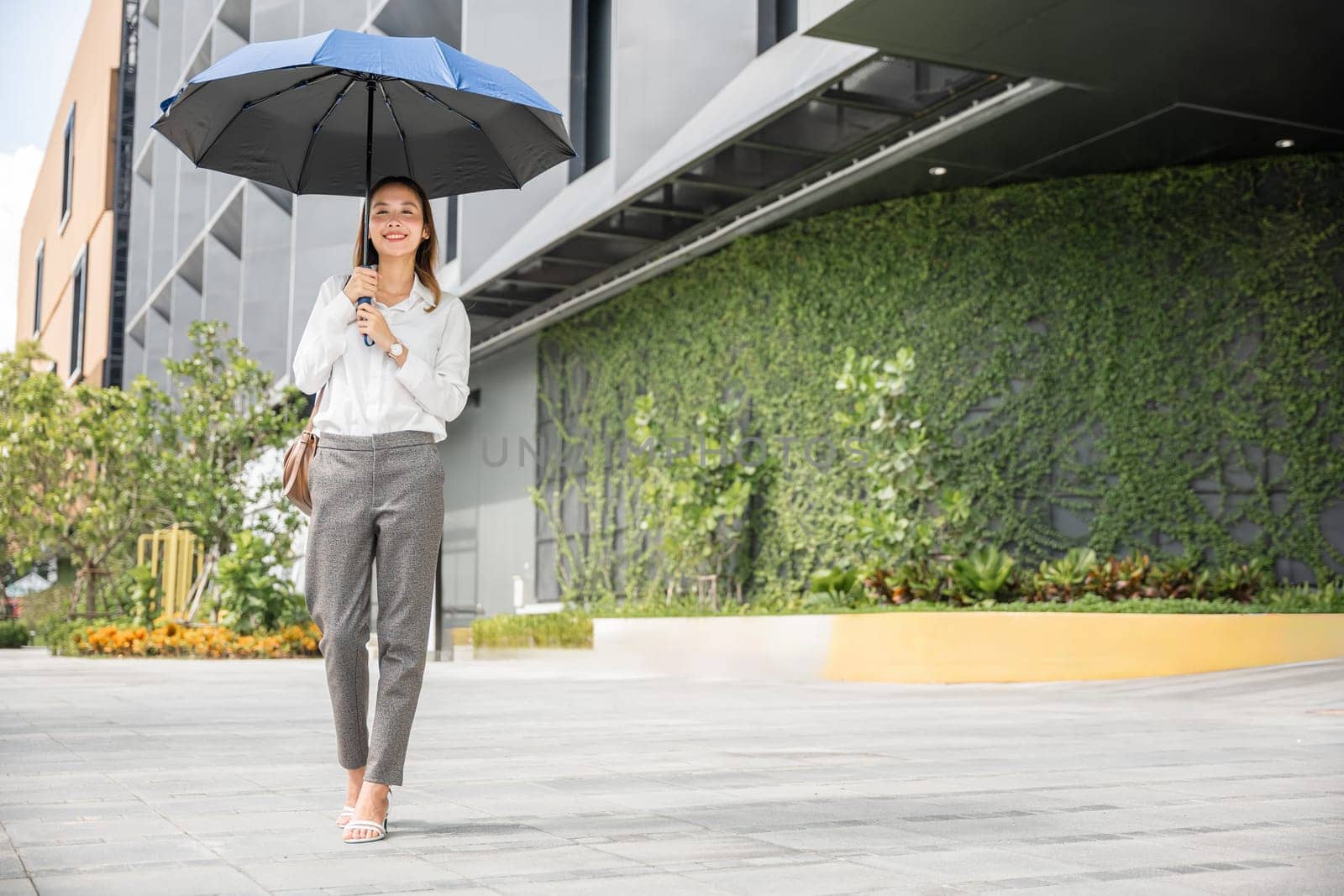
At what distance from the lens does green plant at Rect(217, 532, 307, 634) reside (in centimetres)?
1698

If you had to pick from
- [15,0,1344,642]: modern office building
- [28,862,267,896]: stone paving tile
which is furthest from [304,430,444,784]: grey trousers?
[15,0,1344,642]: modern office building

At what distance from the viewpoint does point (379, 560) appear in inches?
137

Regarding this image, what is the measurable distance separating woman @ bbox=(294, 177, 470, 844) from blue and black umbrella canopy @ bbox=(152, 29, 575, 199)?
592 mm

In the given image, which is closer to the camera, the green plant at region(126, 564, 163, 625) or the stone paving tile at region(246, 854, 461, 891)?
the stone paving tile at region(246, 854, 461, 891)

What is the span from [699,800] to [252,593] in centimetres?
1427

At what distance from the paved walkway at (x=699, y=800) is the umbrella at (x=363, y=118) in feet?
4.98

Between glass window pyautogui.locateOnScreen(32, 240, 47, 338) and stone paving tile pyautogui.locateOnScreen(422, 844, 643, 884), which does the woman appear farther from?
glass window pyautogui.locateOnScreen(32, 240, 47, 338)

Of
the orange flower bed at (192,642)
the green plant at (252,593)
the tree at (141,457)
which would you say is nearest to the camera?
the orange flower bed at (192,642)

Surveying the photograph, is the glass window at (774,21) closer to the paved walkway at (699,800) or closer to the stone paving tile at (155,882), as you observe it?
the paved walkway at (699,800)

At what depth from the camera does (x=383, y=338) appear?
348cm

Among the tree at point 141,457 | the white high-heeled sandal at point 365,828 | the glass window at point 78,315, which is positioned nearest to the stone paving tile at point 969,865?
the white high-heeled sandal at point 365,828

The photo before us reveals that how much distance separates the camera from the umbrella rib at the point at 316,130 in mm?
4191

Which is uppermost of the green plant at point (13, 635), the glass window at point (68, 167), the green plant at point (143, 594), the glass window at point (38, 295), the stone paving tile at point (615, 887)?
the glass window at point (68, 167)

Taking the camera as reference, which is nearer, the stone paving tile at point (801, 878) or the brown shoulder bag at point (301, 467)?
the stone paving tile at point (801, 878)
